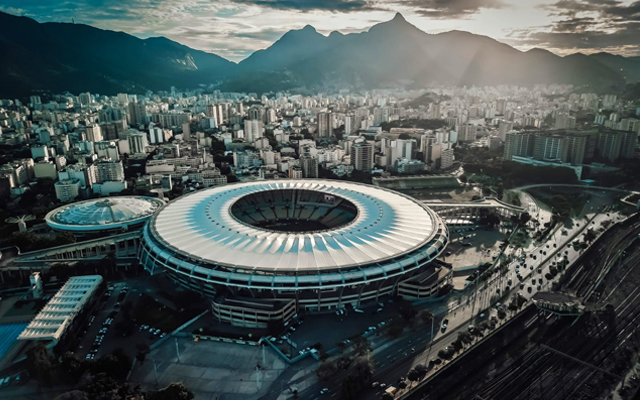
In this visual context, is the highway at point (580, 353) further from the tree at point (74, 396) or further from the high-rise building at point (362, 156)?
the high-rise building at point (362, 156)

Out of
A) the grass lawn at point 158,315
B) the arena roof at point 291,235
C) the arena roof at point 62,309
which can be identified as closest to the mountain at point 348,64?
the arena roof at point 291,235

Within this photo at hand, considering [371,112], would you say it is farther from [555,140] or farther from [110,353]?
[110,353]

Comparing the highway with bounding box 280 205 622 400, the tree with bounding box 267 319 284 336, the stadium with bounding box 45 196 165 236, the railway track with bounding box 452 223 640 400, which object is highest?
the stadium with bounding box 45 196 165 236

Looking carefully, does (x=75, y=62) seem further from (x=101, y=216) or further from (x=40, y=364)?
(x=40, y=364)

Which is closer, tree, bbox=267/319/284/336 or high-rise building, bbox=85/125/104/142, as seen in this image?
tree, bbox=267/319/284/336

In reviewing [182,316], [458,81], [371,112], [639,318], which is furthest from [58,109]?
[458,81]

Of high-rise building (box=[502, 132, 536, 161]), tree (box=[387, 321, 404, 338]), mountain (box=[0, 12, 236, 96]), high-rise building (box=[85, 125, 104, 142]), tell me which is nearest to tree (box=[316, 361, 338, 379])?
tree (box=[387, 321, 404, 338])

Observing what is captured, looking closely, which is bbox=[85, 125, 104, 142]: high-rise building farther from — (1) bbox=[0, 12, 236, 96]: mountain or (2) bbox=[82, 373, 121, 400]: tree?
(2) bbox=[82, 373, 121, 400]: tree

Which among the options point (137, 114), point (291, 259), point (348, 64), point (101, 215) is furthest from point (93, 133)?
point (348, 64)
